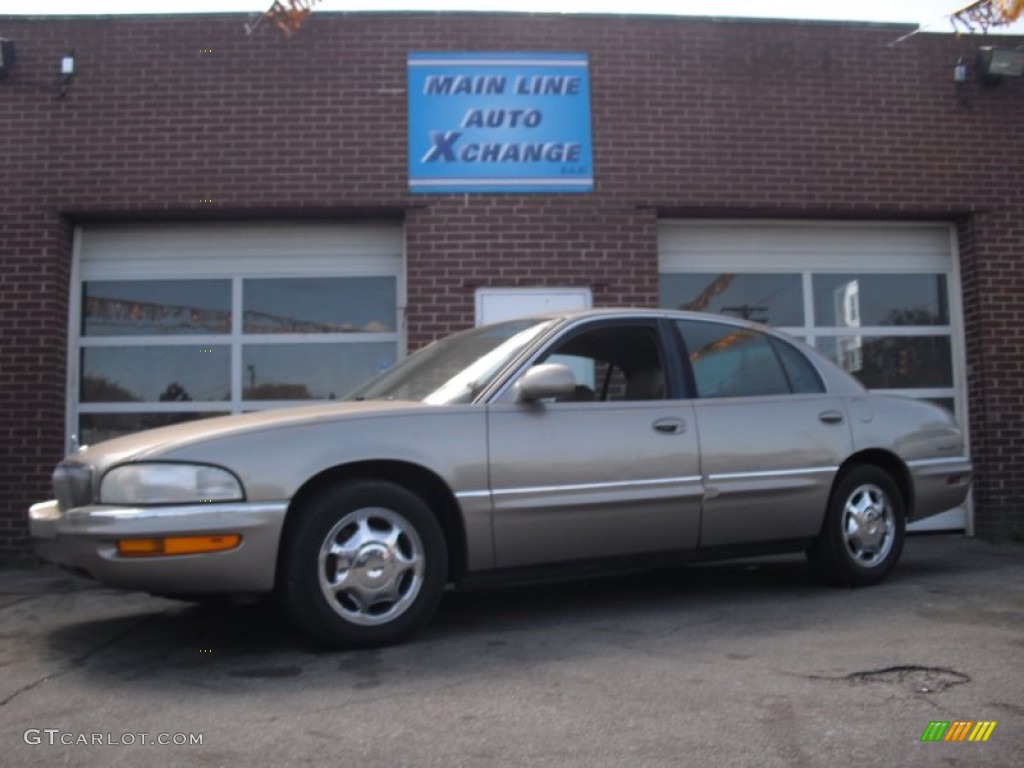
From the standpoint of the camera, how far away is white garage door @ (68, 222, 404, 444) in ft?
27.5

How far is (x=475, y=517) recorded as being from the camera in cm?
454

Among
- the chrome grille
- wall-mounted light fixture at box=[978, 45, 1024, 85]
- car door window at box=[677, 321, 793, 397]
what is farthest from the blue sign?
the chrome grille

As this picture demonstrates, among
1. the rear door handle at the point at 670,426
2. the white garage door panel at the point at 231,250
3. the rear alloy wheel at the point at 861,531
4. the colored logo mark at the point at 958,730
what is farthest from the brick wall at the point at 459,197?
the colored logo mark at the point at 958,730

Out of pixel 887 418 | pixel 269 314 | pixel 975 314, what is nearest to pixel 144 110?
pixel 269 314

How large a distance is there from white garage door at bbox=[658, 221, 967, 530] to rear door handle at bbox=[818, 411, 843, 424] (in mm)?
3250

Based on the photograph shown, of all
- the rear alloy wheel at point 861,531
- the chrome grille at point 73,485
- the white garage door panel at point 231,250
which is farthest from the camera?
the white garage door panel at point 231,250

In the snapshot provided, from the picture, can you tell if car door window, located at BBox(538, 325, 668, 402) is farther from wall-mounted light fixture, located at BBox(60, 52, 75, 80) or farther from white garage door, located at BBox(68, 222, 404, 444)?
wall-mounted light fixture, located at BBox(60, 52, 75, 80)

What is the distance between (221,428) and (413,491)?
0.85m

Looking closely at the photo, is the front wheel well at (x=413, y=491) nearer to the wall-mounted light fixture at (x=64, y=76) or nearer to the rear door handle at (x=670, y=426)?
the rear door handle at (x=670, y=426)

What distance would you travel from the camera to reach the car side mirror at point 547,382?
4.57m

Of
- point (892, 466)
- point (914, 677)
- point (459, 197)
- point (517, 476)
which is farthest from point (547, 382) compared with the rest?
point (459, 197)

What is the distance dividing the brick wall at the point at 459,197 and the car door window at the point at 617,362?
2.95 metres

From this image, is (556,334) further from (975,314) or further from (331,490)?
(975,314)

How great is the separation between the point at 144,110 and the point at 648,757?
23.3ft
